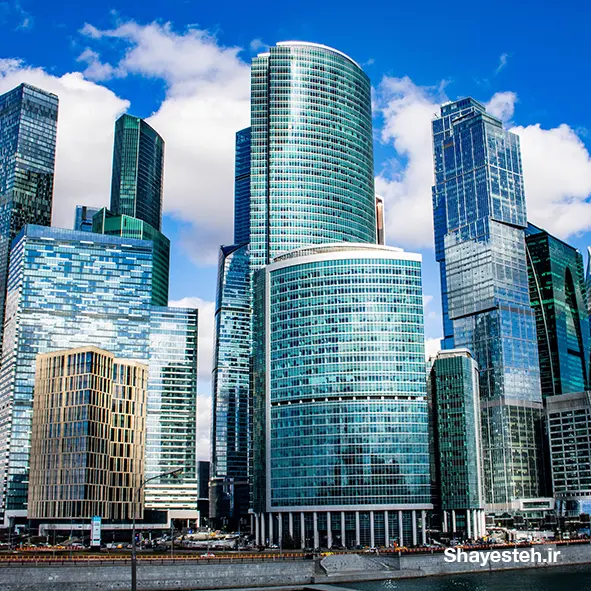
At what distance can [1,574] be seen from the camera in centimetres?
12362

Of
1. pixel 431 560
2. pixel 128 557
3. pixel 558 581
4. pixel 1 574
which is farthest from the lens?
pixel 431 560

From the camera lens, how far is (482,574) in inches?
6909

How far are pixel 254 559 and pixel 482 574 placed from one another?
182 feet

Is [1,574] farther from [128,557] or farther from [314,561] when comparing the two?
[314,561]

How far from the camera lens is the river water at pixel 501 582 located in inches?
5687

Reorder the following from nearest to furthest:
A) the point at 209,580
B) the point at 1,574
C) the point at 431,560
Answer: the point at 1,574 < the point at 209,580 < the point at 431,560

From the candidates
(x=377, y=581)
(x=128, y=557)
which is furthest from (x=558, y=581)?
(x=128, y=557)

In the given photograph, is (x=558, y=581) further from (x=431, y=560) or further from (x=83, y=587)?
(x=83, y=587)

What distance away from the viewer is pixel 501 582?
158 m

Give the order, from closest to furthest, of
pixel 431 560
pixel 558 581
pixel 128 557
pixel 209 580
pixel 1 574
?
1. pixel 1 574
2. pixel 209 580
3. pixel 128 557
4. pixel 558 581
5. pixel 431 560

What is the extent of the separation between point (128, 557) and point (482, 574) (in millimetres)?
75172

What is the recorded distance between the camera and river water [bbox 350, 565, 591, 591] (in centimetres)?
14445

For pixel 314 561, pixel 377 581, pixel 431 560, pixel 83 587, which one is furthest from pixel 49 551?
pixel 431 560

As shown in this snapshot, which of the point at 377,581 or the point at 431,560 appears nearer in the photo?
the point at 377,581
